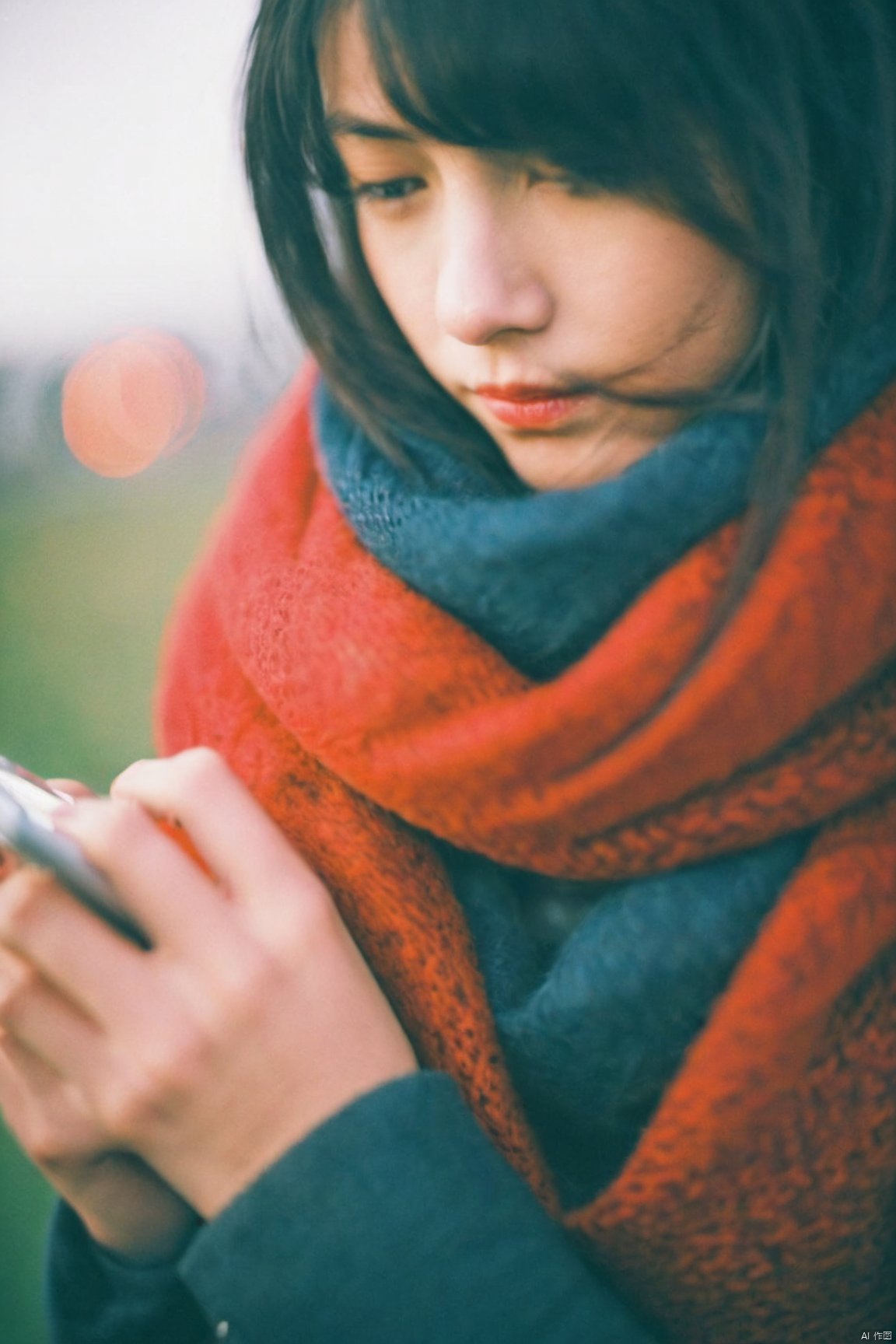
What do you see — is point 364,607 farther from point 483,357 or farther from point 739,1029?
point 739,1029

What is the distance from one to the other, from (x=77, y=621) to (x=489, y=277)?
2.54 metres

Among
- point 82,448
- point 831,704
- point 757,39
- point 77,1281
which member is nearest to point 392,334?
point 757,39

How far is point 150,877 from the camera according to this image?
0.51 metres

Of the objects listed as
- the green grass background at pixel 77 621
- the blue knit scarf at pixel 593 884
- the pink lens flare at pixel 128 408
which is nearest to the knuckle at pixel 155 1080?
the blue knit scarf at pixel 593 884

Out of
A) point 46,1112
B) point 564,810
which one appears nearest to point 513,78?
point 564,810

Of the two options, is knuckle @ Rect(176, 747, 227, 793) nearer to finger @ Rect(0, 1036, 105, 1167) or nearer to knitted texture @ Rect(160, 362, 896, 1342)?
knitted texture @ Rect(160, 362, 896, 1342)

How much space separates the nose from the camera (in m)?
0.56

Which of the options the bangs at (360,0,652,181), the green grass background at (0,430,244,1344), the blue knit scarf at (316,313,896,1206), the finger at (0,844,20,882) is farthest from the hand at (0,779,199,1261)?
the green grass background at (0,430,244,1344)

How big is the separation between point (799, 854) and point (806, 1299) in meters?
0.29

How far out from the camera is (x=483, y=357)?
0.61 meters

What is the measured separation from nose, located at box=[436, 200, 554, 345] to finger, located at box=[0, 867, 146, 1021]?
16.9 inches

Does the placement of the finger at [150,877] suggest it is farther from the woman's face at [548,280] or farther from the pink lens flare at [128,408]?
the pink lens flare at [128,408]

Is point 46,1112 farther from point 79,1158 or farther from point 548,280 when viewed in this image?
point 548,280

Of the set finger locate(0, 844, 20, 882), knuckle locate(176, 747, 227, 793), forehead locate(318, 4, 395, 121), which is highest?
forehead locate(318, 4, 395, 121)
